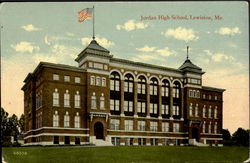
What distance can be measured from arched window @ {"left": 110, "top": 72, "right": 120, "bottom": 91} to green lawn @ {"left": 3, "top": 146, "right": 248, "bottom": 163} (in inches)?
74.8

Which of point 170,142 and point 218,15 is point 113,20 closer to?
point 218,15

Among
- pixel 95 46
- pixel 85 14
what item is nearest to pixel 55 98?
pixel 95 46

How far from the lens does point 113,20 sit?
1145 cm

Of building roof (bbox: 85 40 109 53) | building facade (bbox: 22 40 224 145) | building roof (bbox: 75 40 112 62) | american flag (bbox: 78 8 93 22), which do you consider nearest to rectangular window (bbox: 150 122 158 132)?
building facade (bbox: 22 40 224 145)

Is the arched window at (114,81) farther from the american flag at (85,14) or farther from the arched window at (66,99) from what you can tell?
the american flag at (85,14)

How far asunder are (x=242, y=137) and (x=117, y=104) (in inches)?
152

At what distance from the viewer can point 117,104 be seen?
41.9 feet

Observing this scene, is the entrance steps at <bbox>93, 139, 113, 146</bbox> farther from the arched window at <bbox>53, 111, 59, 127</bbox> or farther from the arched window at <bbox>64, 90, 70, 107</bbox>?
the arched window at <bbox>64, 90, 70, 107</bbox>

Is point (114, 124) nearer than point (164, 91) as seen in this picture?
Yes

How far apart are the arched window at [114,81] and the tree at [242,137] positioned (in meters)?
3.85

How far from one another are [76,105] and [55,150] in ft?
5.09

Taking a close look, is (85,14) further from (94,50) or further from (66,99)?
(66,99)

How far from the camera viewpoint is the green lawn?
11.3 m

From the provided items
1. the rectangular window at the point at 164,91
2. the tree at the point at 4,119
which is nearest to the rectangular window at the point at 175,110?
the rectangular window at the point at 164,91
